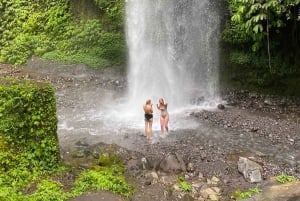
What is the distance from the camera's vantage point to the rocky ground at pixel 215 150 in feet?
34.7

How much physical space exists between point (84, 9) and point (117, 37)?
2651 mm

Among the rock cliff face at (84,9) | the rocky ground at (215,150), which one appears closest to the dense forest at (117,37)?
the rock cliff face at (84,9)

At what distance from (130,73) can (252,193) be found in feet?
31.5

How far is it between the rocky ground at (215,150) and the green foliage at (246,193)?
0.62 ft

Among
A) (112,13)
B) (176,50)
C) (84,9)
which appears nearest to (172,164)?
(176,50)

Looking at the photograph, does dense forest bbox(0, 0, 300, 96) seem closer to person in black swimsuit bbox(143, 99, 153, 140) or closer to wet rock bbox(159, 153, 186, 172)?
Result: person in black swimsuit bbox(143, 99, 153, 140)

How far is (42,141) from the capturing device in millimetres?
10406

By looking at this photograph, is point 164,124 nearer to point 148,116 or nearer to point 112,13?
point 148,116

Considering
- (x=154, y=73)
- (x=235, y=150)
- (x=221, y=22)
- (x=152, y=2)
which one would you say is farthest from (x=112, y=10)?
(x=235, y=150)

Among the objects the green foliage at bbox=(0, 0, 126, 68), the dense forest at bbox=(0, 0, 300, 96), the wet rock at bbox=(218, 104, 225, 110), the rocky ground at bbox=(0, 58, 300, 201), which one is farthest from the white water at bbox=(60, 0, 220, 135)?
the green foliage at bbox=(0, 0, 126, 68)

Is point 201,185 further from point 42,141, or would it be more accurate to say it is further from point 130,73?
point 130,73

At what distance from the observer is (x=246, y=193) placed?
10.2 meters

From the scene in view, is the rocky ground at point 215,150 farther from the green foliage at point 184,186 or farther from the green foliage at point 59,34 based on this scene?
the green foliage at point 59,34

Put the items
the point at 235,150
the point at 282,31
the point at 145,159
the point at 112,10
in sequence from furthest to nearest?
the point at 112,10, the point at 282,31, the point at 235,150, the point at 145,159
